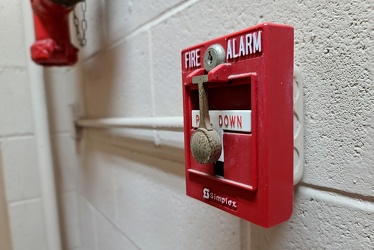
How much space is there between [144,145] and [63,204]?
777 millimetres

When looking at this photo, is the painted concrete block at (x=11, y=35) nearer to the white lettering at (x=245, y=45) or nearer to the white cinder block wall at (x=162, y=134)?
the white cinder block wall at (x=162, y=134)

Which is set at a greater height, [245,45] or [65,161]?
[245,45]

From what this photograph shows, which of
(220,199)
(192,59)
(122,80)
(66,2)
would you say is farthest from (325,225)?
(66,2)

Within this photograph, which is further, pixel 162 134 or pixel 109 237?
pixel 109 237

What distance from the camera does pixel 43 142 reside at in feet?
3.51

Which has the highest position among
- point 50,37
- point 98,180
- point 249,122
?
point 50,37

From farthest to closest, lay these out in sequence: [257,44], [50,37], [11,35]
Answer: [11,35] < [50,37] < [257,44]

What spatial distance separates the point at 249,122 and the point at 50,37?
71cm

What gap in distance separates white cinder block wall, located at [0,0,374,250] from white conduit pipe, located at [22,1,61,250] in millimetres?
34

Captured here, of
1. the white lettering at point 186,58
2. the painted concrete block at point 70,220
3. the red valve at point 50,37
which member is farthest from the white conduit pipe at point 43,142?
the white lettering at point 186,58

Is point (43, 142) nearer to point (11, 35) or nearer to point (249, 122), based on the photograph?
point (11, 35)

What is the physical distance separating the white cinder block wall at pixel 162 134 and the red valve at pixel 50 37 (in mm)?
89

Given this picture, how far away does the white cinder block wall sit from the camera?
0.89 ft

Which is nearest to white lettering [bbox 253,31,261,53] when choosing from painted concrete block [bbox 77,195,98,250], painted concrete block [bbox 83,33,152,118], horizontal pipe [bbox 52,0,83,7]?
painted concrete block [bbox 83,33,152,118]
